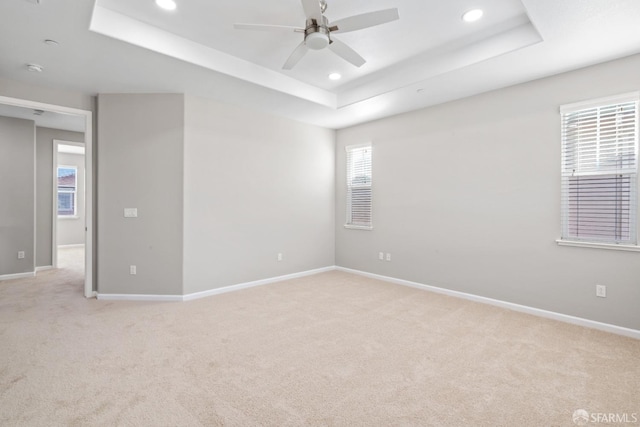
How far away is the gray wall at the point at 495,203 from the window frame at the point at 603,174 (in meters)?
0.06

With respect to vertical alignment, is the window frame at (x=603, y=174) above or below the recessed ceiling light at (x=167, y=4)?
below

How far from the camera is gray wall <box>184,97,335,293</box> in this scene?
4.07 m

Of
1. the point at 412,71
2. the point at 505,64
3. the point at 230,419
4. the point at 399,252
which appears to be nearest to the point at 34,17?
the point at 230,419

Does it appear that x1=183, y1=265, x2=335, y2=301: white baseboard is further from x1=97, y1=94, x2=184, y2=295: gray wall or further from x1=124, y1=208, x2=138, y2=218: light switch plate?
x1=124, y1=208, x2=138, y2=218: light switch plate

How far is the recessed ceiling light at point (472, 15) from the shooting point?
2572mm

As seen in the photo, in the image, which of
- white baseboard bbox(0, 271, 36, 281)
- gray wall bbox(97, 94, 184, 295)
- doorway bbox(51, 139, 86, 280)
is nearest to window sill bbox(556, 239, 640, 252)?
gray wall bbox(97, 94, 184, 295)

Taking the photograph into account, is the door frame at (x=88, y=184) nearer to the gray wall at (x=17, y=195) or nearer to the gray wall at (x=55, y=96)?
the gray wall at (x=55, y=96)

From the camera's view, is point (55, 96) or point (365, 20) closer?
point (365, 20)

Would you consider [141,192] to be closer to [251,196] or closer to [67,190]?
[251,196]

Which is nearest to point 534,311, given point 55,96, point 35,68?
point 35,68

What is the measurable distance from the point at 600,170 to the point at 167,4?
4271mm

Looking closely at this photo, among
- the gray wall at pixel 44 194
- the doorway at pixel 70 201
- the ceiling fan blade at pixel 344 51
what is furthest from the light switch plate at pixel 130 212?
the doorway at pixel 70 201

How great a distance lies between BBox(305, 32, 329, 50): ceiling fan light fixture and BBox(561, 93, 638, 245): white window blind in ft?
8.81

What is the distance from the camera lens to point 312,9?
211 centimetres
